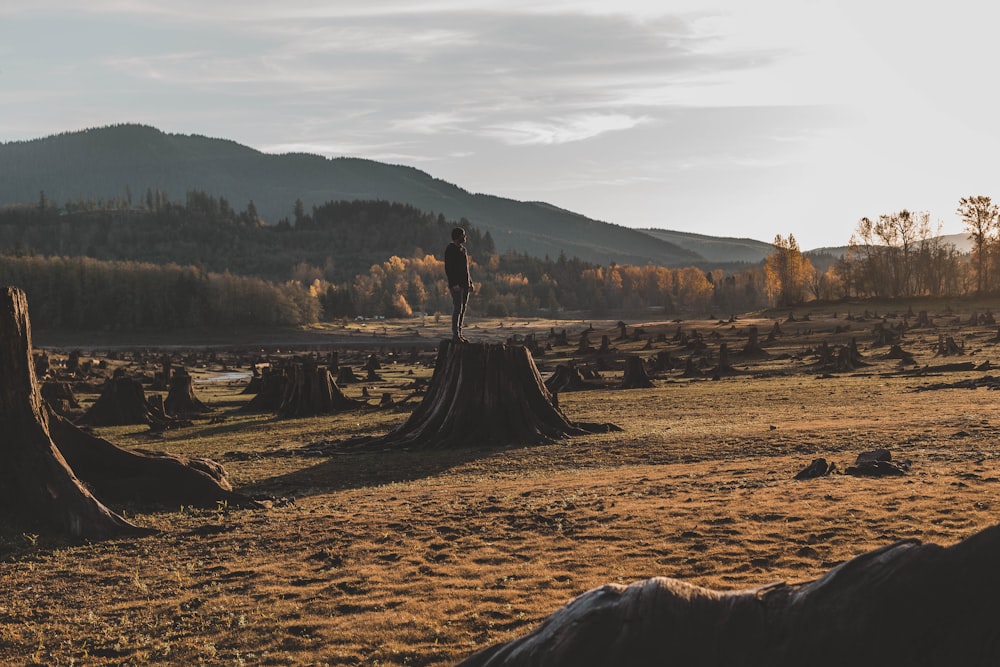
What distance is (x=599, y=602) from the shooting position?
447 cm

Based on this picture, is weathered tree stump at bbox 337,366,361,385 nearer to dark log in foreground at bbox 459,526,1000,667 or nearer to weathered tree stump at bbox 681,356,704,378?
weathered tree stump at bbox 681,356,704,378

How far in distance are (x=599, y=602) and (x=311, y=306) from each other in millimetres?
186028

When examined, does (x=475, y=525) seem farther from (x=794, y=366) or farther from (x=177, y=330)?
(x=177, y=330)

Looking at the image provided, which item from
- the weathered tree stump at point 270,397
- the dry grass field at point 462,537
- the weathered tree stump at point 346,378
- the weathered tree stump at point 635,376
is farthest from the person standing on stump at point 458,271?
the weathered tree stump at point 346,378

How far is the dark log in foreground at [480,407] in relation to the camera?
23891mm

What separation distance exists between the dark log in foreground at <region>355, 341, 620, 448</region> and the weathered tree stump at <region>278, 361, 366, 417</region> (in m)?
14.6

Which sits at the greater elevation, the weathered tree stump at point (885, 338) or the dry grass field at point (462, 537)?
the weathered tree stump at point (885, 338)

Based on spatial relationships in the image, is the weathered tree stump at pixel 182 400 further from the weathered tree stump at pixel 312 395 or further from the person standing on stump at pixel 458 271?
the person standing on stump at pixel 458 271

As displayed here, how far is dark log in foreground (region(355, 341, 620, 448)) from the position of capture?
2389 centimetres

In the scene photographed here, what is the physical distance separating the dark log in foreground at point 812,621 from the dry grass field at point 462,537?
375 centimetres

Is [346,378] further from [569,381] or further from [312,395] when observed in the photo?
[312,395]

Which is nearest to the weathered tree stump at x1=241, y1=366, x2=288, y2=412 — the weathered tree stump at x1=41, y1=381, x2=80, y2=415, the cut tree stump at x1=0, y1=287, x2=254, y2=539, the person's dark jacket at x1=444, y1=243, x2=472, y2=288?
the weathered tree stump at x1=41, y1=381, x2=80, y2=415

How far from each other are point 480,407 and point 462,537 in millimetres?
11897

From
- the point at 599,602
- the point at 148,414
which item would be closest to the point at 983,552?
the point at 599,602
